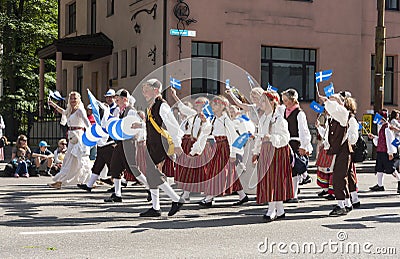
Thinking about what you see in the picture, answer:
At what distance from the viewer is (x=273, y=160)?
1013cm

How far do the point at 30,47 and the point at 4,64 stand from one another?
282 centimetres

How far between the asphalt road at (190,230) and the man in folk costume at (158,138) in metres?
0.46

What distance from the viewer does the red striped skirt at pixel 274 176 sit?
10039 millimetres

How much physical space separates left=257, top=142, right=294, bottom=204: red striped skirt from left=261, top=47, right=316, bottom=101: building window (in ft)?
48.8

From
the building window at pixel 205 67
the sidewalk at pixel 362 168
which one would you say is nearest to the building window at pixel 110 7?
the building window at pixel 205 67

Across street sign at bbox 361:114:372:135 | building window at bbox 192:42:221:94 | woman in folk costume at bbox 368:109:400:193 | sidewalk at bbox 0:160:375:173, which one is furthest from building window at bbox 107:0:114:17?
woman in folk costume at bbox 368:109:400:193

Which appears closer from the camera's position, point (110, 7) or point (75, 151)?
point (75, 151)

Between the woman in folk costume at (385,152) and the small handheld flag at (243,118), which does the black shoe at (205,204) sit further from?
the woman in folk costume at (385,152)

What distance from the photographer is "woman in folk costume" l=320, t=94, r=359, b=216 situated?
10.6 m

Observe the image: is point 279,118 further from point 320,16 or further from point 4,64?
point 4,64

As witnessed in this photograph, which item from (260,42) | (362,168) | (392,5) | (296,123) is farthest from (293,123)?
(392,5)

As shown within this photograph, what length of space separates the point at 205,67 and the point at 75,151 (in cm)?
1001

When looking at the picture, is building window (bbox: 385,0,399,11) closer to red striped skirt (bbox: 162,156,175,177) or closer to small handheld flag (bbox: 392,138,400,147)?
small handheld flag (bbox: 392,138,400,147)

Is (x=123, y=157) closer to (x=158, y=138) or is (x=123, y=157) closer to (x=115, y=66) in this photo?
(x=158, y=138)
